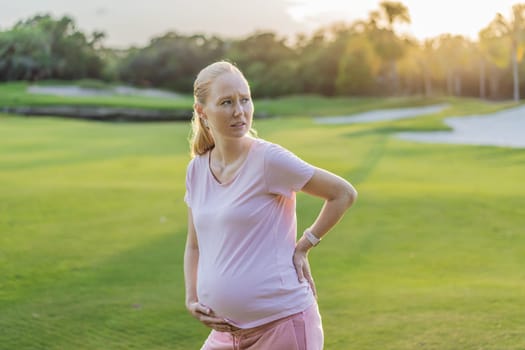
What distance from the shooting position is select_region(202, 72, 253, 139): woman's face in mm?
2469

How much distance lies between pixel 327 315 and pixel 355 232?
3353 millimetres

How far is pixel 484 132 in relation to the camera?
2302 centimetres

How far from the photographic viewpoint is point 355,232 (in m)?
8.43

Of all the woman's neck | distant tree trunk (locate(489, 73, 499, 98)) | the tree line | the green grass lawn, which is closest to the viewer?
the woman's neck

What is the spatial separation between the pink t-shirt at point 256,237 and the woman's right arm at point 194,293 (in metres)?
0.06

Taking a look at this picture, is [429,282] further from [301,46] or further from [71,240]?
[301,46]

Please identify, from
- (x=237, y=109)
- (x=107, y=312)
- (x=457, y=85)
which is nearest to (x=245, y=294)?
(x=237, y=109)

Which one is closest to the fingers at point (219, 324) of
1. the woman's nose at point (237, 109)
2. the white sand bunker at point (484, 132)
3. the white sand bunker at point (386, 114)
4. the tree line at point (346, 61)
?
the woman's nose at point (237, 109)

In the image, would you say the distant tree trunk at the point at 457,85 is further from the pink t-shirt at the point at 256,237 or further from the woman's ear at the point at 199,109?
the pink t-shirt at the point at 256,237

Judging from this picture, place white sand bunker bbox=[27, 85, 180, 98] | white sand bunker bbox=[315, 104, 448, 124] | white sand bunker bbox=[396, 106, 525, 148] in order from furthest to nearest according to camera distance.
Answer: white sand bunker bbox=[27, 85, 180, 98]
white sand bunker bbox=[315, 104, 448, 124]
white sand bunker bbox=[396, 106, 525, 148]

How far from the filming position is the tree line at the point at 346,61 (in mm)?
56906

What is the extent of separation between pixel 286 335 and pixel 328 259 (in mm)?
4757

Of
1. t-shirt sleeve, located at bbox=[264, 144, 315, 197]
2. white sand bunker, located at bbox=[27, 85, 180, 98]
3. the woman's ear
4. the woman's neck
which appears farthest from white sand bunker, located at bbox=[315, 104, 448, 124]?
t-shirt sleeve, located at bbox=[264, 144, 315, 197]

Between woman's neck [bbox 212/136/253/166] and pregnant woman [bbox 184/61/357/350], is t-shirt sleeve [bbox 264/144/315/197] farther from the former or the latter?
woman's neck [bbox 212/136/253/166]
